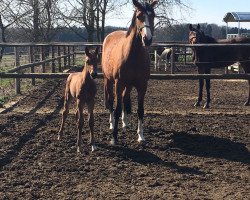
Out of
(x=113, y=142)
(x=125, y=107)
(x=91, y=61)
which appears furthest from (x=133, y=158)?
(x=125, y=107)

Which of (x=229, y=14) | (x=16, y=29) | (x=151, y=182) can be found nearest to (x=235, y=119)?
(x=151, y=182)

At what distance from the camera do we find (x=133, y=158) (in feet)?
17.5

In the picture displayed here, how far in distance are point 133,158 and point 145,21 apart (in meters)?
1.87

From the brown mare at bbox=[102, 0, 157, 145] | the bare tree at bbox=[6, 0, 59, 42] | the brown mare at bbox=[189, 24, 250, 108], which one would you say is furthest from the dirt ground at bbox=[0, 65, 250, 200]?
the bare tree at bbox=[6, 0, 59, 42]

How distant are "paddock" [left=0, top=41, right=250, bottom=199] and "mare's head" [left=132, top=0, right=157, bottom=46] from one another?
1.56 metres

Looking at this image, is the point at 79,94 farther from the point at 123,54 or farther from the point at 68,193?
the point at 68,193

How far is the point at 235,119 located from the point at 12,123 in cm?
419

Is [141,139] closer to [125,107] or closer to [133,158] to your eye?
[133,158]

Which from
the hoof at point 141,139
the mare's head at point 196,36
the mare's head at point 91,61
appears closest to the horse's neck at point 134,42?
the mare's head at point 91,61

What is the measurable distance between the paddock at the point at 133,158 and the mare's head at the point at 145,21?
1.56 metres

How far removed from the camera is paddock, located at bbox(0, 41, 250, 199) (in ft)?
13.8

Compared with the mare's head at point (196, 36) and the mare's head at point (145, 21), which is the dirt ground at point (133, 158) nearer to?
the mare's head at point (145, 21)

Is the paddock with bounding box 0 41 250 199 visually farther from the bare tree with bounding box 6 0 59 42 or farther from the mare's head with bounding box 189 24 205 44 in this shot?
the bare tree with bounding box 6 0 59 42

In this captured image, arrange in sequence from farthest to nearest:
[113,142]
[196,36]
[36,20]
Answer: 1. [36,20]
2. [196,36]
3. [113,142]
